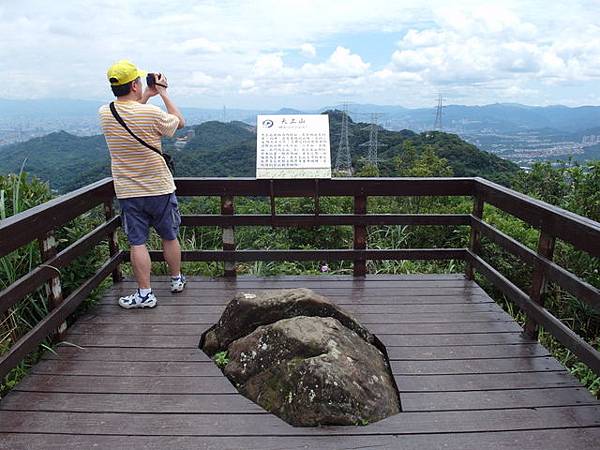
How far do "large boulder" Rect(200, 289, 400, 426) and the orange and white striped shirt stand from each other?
1070mm

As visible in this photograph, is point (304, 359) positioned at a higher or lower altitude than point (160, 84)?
lower

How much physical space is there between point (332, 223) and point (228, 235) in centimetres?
92

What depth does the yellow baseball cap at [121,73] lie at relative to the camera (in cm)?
306

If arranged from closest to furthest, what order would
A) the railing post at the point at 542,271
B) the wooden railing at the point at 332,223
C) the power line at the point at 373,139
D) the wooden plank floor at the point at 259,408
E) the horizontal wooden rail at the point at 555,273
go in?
the wooden plank floor at the point at 259,408 → the horizontal wooden rail at the point at 555,273 → the wooden railing at the point at 332,223 → the railing post at the point at 542,271 → the power line at the point at 373,139

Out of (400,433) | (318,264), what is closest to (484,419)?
(400,433)

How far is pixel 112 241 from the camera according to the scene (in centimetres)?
397

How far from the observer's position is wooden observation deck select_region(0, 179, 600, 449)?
7.27 ft

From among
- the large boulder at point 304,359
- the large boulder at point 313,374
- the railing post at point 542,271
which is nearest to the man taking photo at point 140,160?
the large boulder at point 304,359

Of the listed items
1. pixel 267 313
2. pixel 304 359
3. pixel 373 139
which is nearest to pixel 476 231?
pixel 267 313

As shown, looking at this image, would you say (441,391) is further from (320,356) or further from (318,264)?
(318,264)

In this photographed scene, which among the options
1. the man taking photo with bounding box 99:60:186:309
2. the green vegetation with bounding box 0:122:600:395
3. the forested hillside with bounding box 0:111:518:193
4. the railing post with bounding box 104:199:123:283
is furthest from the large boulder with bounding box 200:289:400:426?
the forested hillside with bounding box 0:111:518:193

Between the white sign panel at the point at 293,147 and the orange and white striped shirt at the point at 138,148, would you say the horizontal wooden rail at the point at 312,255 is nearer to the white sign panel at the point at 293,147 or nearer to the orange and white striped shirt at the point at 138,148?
the white sign panel at the point at 293,147

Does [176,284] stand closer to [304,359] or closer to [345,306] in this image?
[345,306]

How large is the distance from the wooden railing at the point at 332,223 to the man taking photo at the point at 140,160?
35 cm
